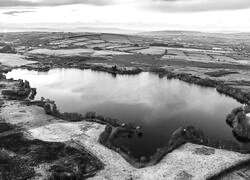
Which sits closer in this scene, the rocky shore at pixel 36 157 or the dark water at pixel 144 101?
the rocky shore at pixel 36 157

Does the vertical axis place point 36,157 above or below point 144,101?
above

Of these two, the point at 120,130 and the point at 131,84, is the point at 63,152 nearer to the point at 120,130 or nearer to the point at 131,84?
the point at 120,130

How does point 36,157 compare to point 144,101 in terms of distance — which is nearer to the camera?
point 36,157

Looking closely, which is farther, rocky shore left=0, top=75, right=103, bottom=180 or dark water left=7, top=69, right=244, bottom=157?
dark water left=7, top=69, right=244, bottom=157

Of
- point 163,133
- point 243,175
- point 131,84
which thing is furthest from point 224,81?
point 243,175

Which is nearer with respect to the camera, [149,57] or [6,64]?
[6,64]

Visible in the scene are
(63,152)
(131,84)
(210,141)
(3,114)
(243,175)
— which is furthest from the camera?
(131,84)

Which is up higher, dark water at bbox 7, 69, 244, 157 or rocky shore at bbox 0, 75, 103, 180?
rocky shore at bbox 0, 75, 103, 180

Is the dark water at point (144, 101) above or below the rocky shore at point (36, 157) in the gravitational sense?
below
